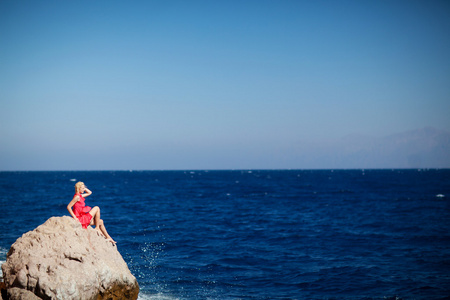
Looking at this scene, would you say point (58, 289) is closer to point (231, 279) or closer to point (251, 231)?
point (231, 279)

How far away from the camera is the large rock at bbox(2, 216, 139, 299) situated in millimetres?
9719

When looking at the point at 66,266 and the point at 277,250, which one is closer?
the point at 66,266

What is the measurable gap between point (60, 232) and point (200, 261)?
32.1 feet

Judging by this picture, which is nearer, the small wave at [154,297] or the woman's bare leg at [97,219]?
the woman's bare leg at [97,219]

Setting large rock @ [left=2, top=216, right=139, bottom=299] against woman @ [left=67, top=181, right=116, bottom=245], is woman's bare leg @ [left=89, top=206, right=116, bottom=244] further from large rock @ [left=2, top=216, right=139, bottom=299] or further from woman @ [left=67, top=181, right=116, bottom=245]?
large rock @ [left=2, top=216, right=139, bottom=299]

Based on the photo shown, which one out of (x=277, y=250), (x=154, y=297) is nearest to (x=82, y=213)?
(x=154, y=297)

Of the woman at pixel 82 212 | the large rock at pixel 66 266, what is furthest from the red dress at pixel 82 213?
the large rock at pixel 66 266

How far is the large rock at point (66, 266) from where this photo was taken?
9.72m

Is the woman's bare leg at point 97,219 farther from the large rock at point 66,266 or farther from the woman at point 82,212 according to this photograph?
the large rock at point 66,266

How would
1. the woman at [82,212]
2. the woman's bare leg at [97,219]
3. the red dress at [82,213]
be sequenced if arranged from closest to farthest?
the woman at [82,212], the red dress at [82,213], the woman's bare leg at [97,219]

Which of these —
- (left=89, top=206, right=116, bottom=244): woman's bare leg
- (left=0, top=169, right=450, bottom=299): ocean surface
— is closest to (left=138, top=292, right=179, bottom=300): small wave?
(left=0, top=169, right=450, bottom=299): ocean surface

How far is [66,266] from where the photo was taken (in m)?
10.2

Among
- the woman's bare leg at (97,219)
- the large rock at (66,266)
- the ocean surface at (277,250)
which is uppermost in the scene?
the woman's bare leg at (97,219)

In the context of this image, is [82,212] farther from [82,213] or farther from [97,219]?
[97,219]
